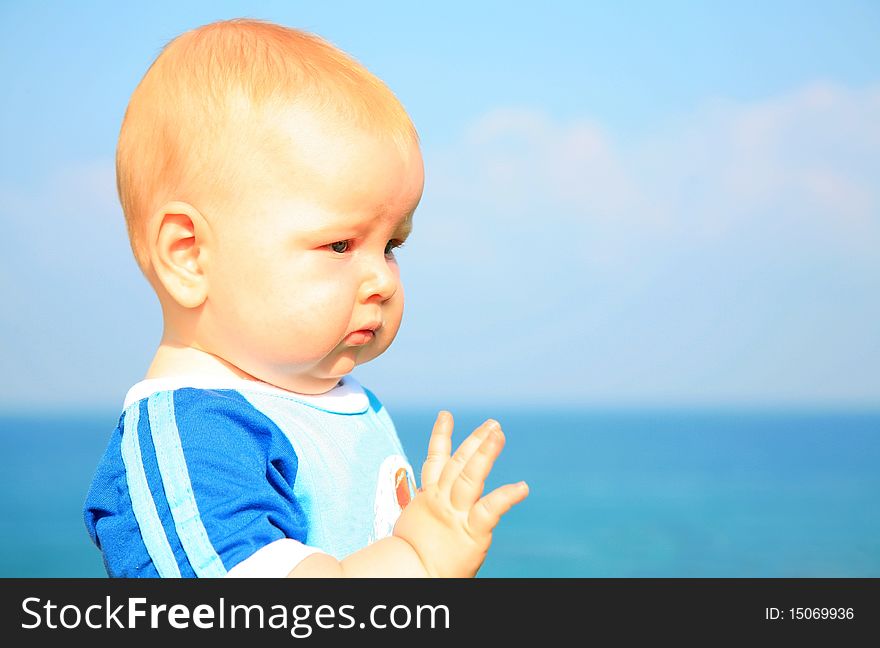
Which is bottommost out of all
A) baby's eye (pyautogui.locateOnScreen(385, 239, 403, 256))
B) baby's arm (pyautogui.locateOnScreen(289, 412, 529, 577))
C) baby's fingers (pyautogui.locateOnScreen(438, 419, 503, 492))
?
baby's arm (pyautogui.locateOnScreen(289, 412, 529, 577))

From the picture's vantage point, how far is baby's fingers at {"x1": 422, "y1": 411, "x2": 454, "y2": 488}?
1679 mm

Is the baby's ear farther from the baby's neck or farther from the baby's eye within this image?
the baby's eye

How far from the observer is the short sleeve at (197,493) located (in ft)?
4.93

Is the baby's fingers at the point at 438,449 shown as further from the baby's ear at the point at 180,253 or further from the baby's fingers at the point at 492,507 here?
the baby's ear at the point at 180,253

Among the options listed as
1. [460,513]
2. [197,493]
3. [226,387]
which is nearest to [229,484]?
[197,493]

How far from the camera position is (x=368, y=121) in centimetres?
172

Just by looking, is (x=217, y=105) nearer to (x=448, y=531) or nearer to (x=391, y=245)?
(x=391, y=245)

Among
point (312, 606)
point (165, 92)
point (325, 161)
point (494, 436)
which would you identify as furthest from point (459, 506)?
point (165, 92)

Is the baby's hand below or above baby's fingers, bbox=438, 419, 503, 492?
A: below

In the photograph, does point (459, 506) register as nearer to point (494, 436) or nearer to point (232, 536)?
point (494, 436)

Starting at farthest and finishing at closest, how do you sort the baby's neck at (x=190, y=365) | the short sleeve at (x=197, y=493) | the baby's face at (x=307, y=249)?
the baby's neck at (x=190, y=365) < the baby's face at (x=307, y=249) < the short sleeve at (x=197, y=493)

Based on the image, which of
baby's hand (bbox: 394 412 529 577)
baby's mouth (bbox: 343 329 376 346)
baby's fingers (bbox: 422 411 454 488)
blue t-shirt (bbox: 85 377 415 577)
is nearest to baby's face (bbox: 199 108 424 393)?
baby's mouth (bbox: 343 329 376 346)

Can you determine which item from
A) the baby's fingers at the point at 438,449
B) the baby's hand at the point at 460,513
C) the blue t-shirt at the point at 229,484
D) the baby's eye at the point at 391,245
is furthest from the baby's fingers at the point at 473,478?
the baby's eye at the point at 391,245

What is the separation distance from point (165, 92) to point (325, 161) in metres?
0.33
